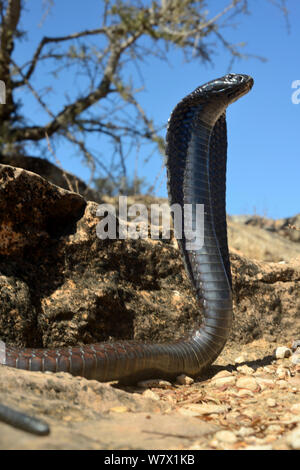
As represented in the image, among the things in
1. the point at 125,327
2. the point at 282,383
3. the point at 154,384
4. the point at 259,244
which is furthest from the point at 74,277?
the point at 259,244

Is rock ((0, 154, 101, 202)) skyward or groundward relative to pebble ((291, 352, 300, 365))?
skyward

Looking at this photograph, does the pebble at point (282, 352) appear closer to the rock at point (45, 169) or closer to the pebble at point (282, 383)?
the pebble at point (282, 383)

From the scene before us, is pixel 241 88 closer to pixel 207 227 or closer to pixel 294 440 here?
pixel 207 227

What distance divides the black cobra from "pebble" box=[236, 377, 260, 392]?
13.1 inches

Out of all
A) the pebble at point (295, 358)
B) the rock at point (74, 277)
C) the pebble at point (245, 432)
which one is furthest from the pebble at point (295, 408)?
the pebble at point (295, 358)

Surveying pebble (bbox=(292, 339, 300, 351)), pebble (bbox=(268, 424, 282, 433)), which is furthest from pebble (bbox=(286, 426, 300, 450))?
pebble (bbox=(292, 339, 300, 351))

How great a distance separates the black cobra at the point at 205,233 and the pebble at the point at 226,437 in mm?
1119

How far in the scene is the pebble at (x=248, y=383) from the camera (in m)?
3.07

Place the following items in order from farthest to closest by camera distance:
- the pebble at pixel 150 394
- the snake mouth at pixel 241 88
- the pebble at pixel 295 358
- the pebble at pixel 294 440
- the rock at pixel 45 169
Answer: the rock at pixel 45 169
the pebble at pixel 295 358
the snake mouth at pixel 241 88
the pebble at pixel 150 394
the pebble at pixel 294 440

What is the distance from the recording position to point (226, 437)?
1914 millimetres

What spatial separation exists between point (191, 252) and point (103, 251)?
722 millimetres

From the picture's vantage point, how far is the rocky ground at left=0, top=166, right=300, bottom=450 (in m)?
1.94

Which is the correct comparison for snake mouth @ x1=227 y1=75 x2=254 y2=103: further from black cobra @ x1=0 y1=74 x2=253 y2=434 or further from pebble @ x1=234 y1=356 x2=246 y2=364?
pebble @ x1=234 y1=356 x2=246 y2=364
